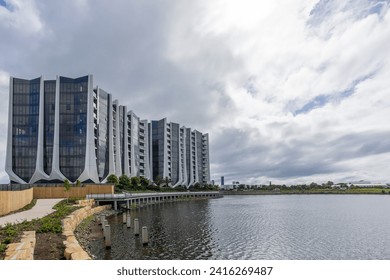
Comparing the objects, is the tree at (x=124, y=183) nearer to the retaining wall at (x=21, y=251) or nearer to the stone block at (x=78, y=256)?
the retaining wall at (x=21, y=251)

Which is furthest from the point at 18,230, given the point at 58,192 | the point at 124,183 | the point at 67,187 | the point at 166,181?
the point at 166,181

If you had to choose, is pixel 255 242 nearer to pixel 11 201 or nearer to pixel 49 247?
pixel 49 247

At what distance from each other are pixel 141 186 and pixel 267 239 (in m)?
80.0

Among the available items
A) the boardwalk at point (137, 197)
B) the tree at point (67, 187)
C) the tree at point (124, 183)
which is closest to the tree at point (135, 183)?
the tree at point (124, 183)

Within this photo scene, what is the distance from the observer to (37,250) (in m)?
16.6

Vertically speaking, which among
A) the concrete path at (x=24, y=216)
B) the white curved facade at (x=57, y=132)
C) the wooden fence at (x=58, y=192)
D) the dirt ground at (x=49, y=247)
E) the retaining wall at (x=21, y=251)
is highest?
the white curved facade at (x=57, y=132)

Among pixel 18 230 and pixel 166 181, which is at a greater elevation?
pixel 166 181

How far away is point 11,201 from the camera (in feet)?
111

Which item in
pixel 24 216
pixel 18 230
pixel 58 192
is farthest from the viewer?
pixel 58 192

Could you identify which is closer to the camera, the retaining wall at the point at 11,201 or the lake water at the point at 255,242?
the lake water at the point at 255,242

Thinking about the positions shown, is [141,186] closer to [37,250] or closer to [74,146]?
[74,146]

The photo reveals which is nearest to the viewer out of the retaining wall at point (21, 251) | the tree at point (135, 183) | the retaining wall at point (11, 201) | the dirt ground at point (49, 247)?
the retaining wall at point (21, 251)

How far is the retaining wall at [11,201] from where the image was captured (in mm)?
30750

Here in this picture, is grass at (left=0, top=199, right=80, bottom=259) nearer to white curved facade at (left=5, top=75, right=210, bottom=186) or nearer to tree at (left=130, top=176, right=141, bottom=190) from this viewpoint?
white curved facade at (left=5, top=75, right=210, bottom=186)
